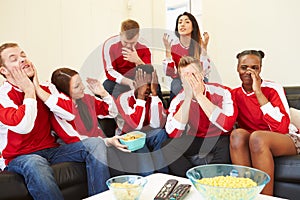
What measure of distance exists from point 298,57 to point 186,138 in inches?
62.6

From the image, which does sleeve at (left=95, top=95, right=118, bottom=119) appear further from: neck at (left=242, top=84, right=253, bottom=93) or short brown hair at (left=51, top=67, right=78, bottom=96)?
neck at (left=242, top=84, right=253, bottom=93)

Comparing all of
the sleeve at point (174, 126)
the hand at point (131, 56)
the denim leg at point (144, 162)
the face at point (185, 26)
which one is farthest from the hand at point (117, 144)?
the face at point (185, 26)

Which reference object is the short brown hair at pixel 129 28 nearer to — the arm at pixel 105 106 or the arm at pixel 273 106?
the arm at pixel 105 106

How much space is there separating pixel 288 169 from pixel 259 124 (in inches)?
14.5

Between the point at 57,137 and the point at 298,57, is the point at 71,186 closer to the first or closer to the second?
the point at 57,137

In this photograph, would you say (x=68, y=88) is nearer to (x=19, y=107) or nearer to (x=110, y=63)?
(x=19, y=107)

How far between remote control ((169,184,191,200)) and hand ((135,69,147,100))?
3.22ft

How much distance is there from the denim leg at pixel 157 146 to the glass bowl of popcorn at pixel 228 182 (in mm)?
643

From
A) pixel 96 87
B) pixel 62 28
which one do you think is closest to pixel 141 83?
pixel 96 87

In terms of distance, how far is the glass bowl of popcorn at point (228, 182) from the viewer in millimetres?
1024

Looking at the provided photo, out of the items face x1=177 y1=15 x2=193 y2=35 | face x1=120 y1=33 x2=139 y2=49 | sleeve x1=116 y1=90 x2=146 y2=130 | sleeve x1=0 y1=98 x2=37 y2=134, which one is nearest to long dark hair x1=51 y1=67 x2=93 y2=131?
sleeve x1=116 y1=90 x2=146 y2=130

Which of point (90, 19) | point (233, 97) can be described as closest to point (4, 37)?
point (90, 19)

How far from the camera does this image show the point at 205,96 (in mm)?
1990

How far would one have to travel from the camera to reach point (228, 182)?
1083 mm
